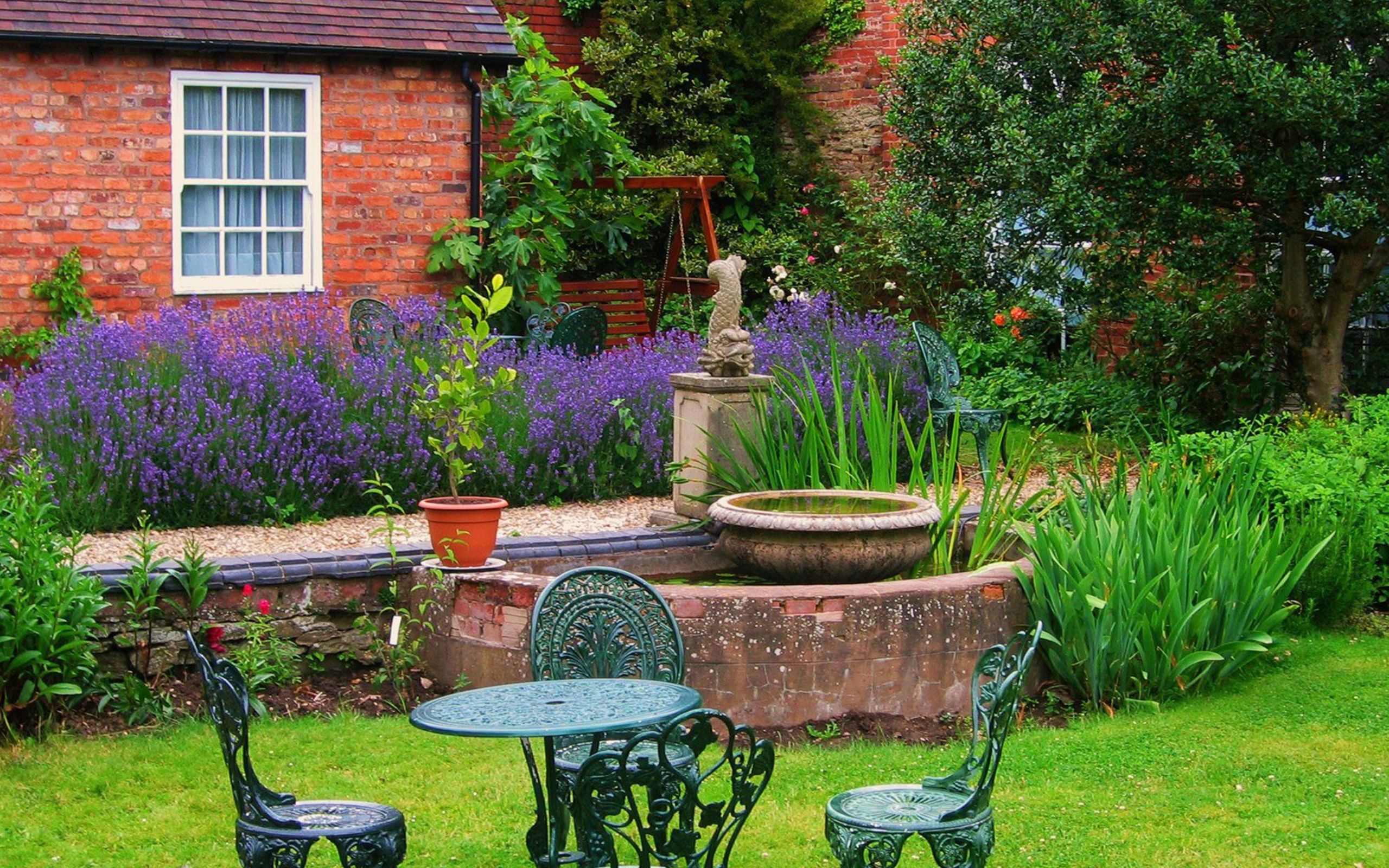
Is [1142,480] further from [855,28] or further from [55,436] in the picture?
[855,28]

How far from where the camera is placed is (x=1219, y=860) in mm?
4758

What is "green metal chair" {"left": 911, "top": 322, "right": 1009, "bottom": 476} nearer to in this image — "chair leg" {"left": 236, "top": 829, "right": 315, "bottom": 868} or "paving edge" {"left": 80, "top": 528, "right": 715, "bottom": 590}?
"paving edge" {"left": 80, "top": 528, "right": 715, "bottom": 590}

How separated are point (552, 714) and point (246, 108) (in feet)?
31.7

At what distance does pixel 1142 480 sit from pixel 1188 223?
251 centimetres

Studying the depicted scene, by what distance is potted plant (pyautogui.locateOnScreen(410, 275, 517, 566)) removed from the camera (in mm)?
6621

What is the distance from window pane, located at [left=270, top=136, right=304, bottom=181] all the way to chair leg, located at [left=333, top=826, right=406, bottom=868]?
30.9ft

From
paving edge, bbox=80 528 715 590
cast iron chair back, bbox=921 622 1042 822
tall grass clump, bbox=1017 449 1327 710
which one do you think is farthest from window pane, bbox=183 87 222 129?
cast iron chair back, bbox=921 622 1042 822

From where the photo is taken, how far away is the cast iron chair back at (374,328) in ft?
31.9

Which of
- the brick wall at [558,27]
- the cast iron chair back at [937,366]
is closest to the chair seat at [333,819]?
the cast iron chair back at [937,366]

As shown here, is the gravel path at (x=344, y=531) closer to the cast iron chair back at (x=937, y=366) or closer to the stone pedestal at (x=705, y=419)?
the stone pedestal at (x=705, y=419)

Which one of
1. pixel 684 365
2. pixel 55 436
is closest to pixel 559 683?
pixel 55 436

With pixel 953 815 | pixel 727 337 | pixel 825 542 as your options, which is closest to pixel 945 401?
pixel 727 337

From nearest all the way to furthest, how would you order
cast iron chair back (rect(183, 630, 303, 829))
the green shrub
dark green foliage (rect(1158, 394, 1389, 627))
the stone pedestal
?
cast iron chair back (rect(183, 630, 303, 829))
the green shrub
dark green foliage (rect(1158, 394, 1389, 627))
the stone pedestal

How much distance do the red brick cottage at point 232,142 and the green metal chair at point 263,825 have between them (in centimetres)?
863
